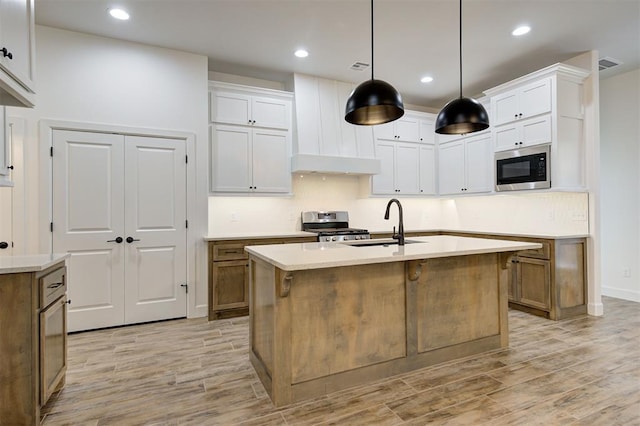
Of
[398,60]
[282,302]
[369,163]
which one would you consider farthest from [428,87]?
[282,302]

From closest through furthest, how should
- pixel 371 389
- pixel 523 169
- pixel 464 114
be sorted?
pixel 371 389
pixel 464 114
pixel 523 169

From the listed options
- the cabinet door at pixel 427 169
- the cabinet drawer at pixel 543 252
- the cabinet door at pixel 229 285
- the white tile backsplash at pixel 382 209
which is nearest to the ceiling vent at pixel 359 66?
the white tile backsplash at pixel 382 209

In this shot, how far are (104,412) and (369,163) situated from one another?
13.1 feet

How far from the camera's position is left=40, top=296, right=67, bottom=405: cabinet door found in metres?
1.96

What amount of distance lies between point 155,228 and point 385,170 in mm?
3331

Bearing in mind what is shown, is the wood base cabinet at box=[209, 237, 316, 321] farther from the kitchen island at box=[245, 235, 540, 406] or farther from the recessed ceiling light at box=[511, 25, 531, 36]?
the recessed ceiling light at box=[511, 25, 531, 36]

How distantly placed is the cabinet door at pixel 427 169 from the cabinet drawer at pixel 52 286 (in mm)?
4862

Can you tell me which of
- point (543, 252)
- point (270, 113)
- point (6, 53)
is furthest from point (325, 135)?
point (6, 53)

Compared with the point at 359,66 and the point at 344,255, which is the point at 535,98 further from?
the point at 344,255

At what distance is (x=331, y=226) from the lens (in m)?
5.16

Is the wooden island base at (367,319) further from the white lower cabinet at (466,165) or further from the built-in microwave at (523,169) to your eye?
the white lower cabinet at (466,165)

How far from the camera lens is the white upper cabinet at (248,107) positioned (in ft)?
14.1

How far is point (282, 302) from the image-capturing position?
2170 mm

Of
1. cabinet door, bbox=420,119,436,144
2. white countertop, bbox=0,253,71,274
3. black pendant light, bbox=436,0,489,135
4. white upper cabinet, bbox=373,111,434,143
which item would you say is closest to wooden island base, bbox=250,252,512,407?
black pendant light, bbox=436,0,489,135
